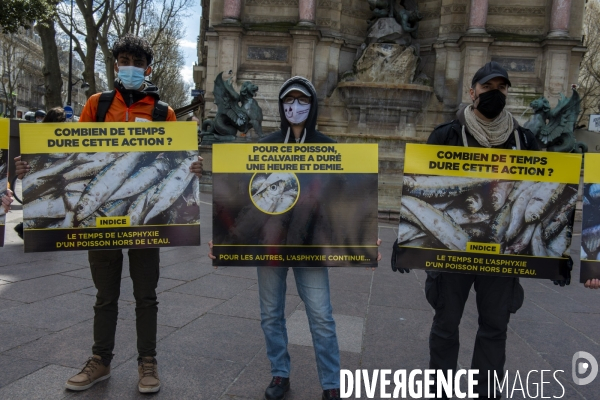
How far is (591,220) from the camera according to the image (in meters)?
3.07

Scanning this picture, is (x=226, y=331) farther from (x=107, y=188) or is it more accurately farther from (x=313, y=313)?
(x=107, y=188)

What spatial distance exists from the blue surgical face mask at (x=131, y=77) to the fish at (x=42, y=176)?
56 cm

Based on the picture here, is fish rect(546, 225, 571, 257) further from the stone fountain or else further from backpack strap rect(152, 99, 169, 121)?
the stone fountain

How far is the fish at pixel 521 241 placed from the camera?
9.89 ft

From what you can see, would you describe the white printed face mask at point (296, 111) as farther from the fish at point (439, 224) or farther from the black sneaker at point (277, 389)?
the black sneaker at point (277, 389)

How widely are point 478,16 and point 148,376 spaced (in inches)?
694

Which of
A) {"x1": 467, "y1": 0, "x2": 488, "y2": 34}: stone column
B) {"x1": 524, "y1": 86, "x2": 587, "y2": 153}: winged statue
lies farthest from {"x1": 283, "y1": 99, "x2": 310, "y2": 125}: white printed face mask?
{"x1": 467, "y1": 0, "x2": 488, "y2": 34}: stone column

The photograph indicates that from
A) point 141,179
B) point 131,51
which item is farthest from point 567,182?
point 131,51

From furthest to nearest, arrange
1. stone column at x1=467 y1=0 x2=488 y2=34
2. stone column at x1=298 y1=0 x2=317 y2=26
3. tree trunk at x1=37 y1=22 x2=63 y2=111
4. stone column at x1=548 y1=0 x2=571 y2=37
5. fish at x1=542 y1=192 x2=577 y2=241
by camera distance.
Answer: tree trunk at x1=37 y1=22 x2=63 y2=111
stone column at x1=298 y1=0 x2=317 y2=26
stone column at x1=467 y1=0 x2=488 y2=34
stone column at x1=548 y1=0 x2=571 y2=37
fish at x1=542 y1=192 x2=577 y2=241

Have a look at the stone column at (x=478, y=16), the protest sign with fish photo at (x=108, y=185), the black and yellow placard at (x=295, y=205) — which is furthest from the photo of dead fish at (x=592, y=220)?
the stone column at (x=478, y=16)

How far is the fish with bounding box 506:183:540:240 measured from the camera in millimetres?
3012

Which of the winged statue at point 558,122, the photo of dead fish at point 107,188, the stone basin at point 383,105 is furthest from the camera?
the stone basin at point 383,105

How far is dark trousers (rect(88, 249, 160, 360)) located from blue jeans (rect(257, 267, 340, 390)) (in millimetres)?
740

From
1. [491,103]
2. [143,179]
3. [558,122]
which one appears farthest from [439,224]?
[558,122]
